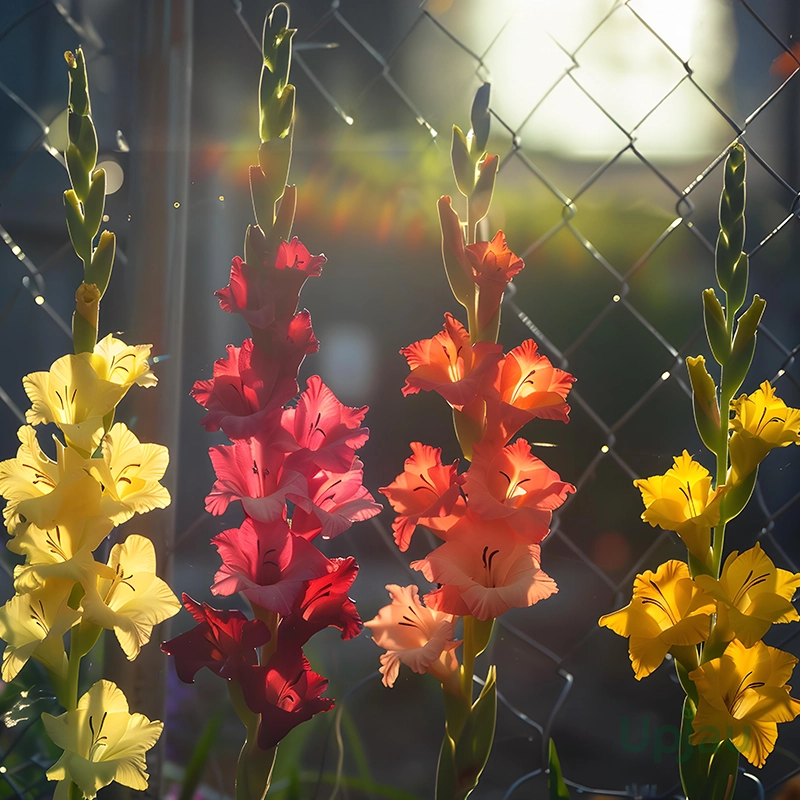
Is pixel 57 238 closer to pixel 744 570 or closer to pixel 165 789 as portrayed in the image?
pixel 165 789

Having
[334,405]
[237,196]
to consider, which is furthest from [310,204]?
[334,405]

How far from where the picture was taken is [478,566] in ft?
1.49

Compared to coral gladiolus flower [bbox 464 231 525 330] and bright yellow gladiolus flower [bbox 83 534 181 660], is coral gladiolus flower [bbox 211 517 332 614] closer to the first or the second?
bright yellow gladiolus flower [bbox 83 534 181 660]

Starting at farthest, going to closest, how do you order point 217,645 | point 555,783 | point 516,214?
point 516,214 → point 555,783 → point 217,645

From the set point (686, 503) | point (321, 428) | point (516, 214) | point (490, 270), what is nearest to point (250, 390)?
point (321, 428)

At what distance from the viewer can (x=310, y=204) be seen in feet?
2.46

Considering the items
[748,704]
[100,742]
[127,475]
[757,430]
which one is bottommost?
[100,742]

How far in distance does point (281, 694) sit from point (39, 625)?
0.14 m

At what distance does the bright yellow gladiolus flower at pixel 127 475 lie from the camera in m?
0.44

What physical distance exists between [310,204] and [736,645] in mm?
523

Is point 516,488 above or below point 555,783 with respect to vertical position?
above

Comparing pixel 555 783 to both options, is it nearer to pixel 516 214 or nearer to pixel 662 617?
pixel 662 617

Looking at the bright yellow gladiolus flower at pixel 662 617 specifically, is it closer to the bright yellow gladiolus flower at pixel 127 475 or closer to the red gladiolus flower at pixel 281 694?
the red gladiolus flower at pixel 281 694

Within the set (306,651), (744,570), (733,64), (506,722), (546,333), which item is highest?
(733,64)
